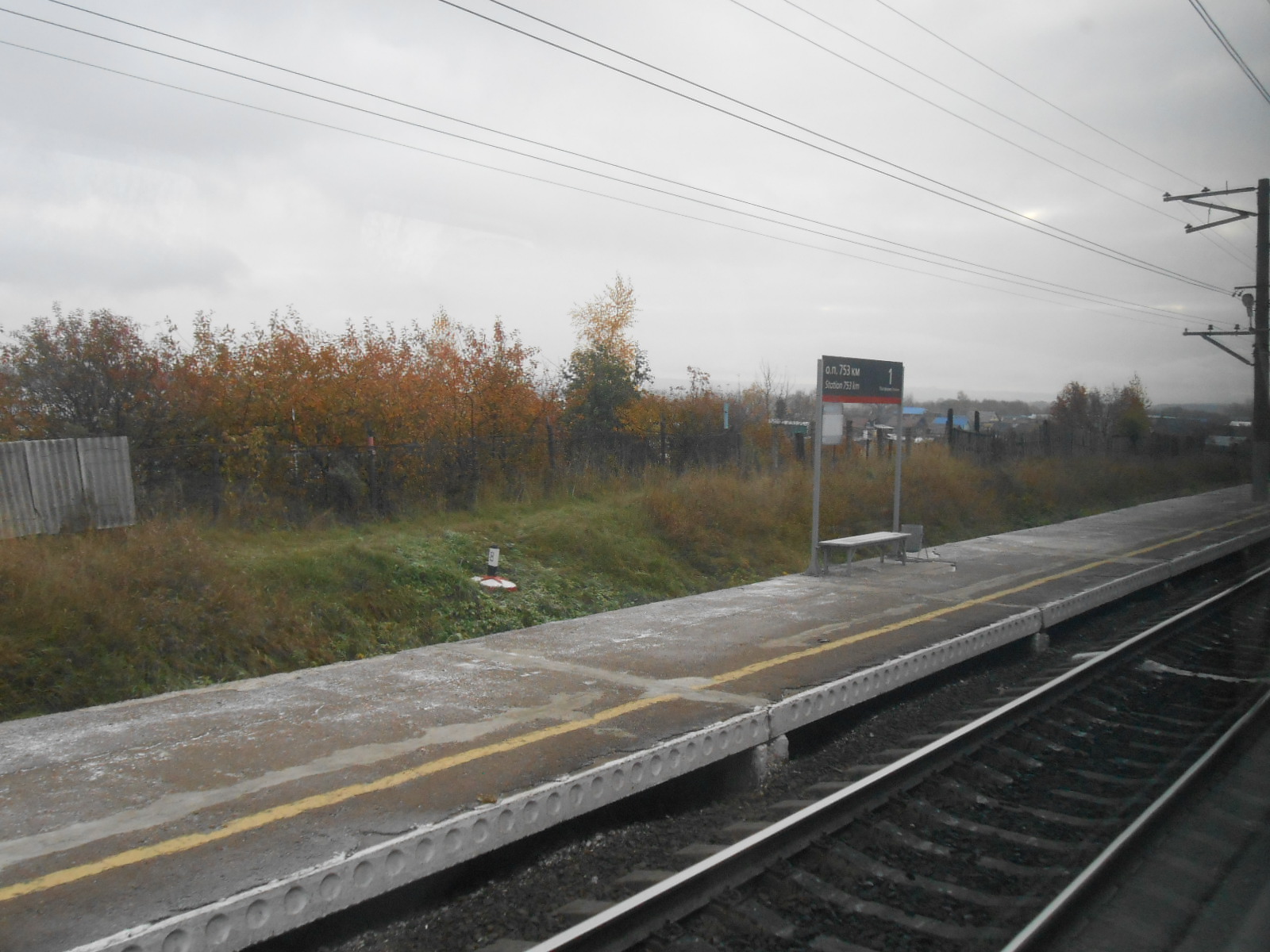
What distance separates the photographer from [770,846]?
495 cm

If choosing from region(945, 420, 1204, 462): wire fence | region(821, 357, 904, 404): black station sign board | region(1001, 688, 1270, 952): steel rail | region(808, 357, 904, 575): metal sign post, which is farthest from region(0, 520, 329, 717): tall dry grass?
region(945, 420, 1204, 462): wire fence

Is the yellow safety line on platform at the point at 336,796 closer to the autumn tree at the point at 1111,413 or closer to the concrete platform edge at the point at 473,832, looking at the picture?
the concrete platform edge at the point at 473,832

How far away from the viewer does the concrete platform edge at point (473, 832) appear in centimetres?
359

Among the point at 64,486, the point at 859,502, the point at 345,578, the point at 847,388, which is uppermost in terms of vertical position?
the point at 847,388

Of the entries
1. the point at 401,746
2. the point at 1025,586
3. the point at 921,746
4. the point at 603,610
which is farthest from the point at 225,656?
the point at 1025,586

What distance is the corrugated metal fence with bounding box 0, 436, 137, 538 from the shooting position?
910cm

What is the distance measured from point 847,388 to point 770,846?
8732 mm

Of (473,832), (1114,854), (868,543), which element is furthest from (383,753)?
(868,543)

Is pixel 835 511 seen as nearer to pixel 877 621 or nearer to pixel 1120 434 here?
pixel 877 621

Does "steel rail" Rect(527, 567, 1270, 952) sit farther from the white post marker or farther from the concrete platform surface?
the white post marker

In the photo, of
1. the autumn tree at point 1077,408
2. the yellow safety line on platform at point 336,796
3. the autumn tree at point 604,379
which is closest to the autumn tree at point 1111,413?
the autumn tree at point 1077,408

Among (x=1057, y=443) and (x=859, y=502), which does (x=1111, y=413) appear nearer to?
(x=1057, y=443)

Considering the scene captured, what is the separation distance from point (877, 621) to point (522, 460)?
26.0 ft

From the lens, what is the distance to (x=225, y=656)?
26.0ft
